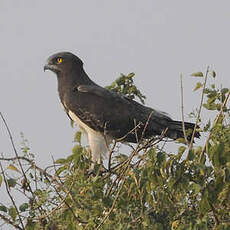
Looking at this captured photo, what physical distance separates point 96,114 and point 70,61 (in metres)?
1.08

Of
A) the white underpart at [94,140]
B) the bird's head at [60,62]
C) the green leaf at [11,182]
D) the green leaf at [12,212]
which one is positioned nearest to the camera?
the green leaf at [11,182]

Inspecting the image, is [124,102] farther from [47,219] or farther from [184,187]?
[184,187]

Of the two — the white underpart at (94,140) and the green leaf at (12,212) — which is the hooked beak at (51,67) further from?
the green leaf at (12,212)

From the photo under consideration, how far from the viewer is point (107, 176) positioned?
6426 mm

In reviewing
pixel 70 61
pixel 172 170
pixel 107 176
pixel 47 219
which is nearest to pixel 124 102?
pixel 70 61

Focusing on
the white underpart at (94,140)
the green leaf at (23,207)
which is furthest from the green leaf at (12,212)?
the white underpart at (94,140)

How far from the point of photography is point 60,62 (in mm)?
10078

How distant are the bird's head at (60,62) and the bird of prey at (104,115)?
0.24 m

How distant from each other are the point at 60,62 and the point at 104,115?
3.94 ft

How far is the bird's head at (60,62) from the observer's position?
10023 mm

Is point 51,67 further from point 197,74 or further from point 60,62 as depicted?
point 197,74

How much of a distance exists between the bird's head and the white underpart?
930mm

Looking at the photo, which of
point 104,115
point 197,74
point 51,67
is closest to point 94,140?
point 104,115

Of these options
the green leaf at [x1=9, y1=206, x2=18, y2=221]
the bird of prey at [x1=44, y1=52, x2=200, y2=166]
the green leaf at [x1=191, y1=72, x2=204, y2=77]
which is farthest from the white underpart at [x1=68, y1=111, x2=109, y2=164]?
the green leaf at [x1=9, y1=206, x2=18, y2=221]
